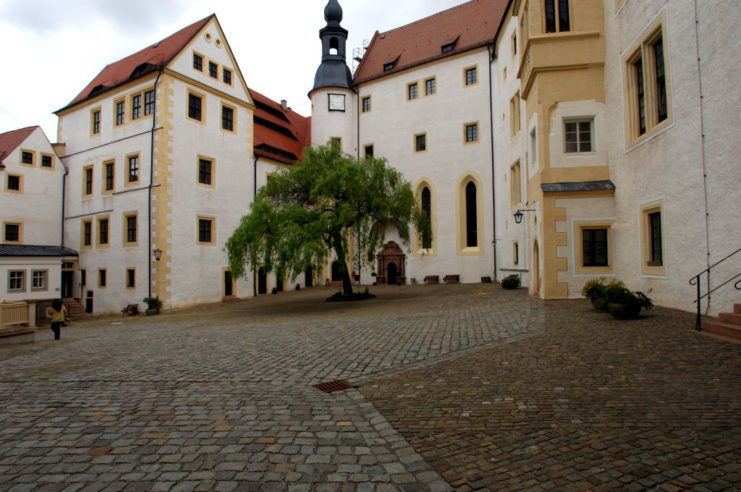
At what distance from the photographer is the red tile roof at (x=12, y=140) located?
2904 cm

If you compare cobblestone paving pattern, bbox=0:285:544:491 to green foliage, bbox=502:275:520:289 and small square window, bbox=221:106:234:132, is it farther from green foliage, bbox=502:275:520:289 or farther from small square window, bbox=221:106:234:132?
small square window, bbox=221:106:234:132

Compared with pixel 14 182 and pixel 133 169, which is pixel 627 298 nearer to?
pixel 133 169

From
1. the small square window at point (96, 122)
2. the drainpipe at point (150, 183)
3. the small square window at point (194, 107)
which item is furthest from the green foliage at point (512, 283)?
the small square window at point (96, 122)

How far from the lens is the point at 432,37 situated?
1407 inches

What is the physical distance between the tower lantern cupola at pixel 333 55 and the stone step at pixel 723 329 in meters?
32.5

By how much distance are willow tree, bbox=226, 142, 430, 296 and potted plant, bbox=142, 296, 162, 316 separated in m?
7.55

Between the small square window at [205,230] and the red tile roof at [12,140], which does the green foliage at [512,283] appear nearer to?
the small square window at [205,230]

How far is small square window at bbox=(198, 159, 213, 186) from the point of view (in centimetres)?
2745

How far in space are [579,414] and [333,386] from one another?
3.00 m

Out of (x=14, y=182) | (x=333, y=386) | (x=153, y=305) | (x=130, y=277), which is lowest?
(x=153, y=305)

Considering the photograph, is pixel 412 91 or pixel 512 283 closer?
pixel 512 283

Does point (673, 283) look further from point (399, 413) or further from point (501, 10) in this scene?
point (501, 10)

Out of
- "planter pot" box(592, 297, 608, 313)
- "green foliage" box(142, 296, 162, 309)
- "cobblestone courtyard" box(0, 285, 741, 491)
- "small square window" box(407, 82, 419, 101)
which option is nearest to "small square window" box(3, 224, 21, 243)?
"green foliage" box(142, 296, 162, 309)

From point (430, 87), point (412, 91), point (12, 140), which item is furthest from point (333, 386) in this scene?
point (12, 140)
